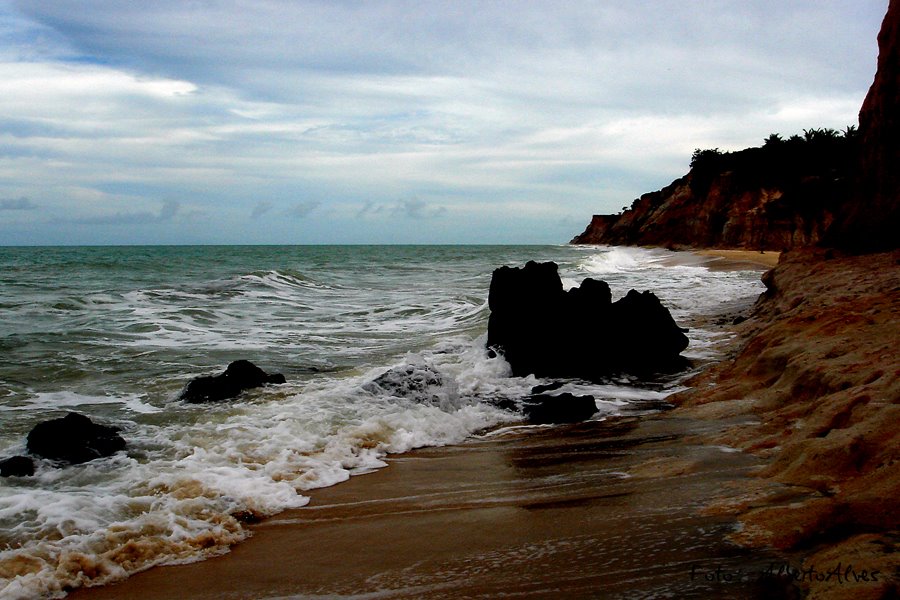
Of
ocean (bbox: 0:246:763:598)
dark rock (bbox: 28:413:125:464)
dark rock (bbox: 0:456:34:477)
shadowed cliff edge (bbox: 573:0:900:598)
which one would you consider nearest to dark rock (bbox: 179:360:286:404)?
ocean (bbox: 0:246:763:598)

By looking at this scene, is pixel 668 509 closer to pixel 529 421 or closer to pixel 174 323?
pixel 529 421

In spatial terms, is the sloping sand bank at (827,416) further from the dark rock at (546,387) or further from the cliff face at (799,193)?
the cliff face at (799,193)

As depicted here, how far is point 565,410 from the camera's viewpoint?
7785 millimetres

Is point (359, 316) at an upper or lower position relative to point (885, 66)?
lower

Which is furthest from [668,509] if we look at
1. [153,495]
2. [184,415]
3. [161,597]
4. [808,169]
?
[808,169]

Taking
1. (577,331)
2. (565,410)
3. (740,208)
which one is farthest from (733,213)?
(565,410)

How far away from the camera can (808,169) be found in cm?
5253

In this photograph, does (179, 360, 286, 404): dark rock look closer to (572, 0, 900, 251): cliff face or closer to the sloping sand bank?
the sloping sand bank

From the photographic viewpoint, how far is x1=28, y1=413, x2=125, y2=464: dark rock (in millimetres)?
6133

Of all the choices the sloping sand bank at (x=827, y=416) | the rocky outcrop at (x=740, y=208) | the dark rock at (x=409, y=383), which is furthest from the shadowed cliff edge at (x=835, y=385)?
the rocky outcrop at (x=740, y=208)

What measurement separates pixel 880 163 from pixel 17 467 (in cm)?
1445

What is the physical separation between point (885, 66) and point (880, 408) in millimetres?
12336

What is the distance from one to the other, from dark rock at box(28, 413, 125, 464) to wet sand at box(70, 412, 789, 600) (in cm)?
215

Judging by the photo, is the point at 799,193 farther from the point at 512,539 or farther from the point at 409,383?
the point at 512,539
